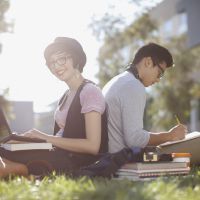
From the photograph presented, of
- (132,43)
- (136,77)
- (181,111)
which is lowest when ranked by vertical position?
(181,111)

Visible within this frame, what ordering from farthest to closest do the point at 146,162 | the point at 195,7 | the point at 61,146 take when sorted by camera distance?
the point at 195,7 → the point at 61,146 → the point at 146,162

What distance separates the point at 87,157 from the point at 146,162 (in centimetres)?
62

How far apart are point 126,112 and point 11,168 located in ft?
3.47

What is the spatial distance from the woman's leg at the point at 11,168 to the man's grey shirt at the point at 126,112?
863 millimetres

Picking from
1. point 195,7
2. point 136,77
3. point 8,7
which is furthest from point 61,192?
point 195,7

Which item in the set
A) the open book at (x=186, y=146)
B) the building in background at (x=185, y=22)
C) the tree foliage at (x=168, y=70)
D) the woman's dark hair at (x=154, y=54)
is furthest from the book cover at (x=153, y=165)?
the tree foliage at (x=168, y=70)

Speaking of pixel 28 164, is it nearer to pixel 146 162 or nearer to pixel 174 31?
pixel 146 162

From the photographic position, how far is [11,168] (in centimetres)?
383

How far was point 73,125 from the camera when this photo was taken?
4.18 metres

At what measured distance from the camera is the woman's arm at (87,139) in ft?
13.0

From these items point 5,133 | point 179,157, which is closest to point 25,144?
point 5,133

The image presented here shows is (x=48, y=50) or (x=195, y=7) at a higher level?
(x=195, y=7)

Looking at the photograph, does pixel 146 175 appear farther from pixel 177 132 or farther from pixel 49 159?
pixel 177 132

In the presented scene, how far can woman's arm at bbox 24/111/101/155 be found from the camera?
398cm
